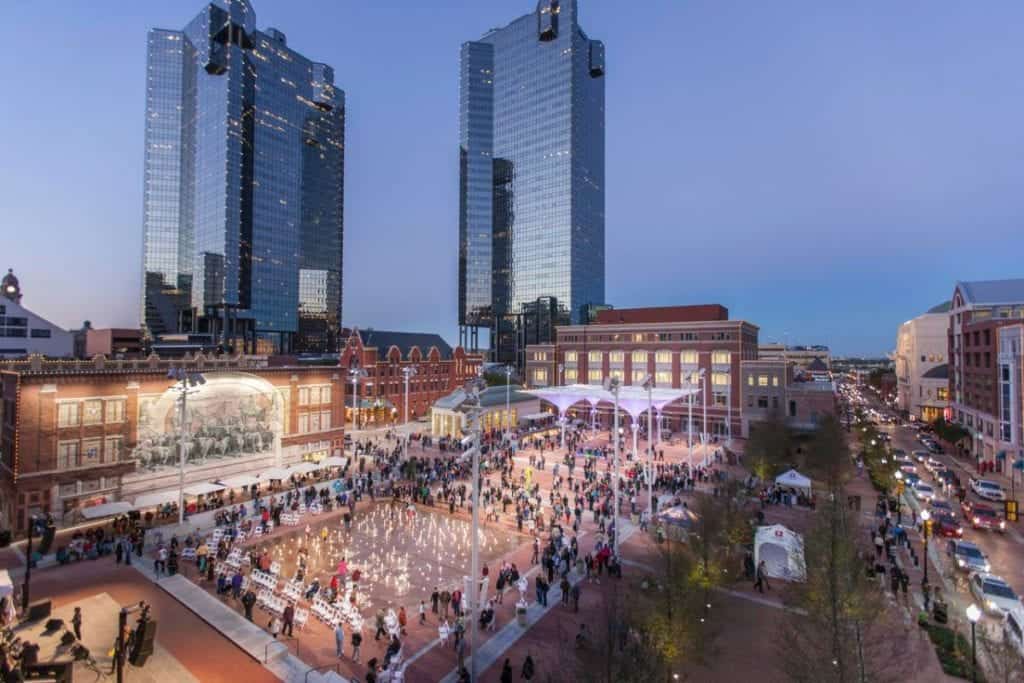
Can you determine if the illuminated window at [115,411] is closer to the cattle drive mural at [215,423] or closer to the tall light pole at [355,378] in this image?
the cattle drive mural at [215,423]

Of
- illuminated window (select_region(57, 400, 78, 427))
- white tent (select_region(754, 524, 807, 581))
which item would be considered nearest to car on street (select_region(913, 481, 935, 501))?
white tent (select_region(754, 524, 807, 581))

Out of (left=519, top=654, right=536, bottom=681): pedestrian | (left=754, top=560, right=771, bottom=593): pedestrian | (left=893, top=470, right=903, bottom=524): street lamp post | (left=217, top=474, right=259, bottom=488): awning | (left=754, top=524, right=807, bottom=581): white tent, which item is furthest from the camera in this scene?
(left=217, top=474, right=259, bottom=488): awning

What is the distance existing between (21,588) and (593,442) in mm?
46828

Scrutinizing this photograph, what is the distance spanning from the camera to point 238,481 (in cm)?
3284

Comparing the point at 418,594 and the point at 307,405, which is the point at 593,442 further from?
the point at 418,594

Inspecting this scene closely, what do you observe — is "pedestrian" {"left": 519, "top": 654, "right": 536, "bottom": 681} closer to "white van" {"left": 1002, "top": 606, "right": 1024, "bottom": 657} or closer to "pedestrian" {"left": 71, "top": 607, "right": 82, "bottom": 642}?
"pedestrian" {"left": 71, "top": 607, "right": 82, "bottom": 642}

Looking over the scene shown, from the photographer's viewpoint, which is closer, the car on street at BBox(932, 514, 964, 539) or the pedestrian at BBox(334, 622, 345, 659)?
the pedestrian at BBox(334, 622, 345, 659)

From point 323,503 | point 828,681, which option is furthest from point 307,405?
point 828,681

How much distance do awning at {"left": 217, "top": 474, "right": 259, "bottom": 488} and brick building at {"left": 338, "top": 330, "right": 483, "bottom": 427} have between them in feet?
92.4

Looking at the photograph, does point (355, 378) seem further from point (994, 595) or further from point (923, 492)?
point (923, 492)

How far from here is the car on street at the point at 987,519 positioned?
28895 millimetres

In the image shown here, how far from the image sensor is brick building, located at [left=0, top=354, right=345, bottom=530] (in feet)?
90.5

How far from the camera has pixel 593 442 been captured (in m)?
56.5

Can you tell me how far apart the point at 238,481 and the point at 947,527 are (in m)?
43.4
